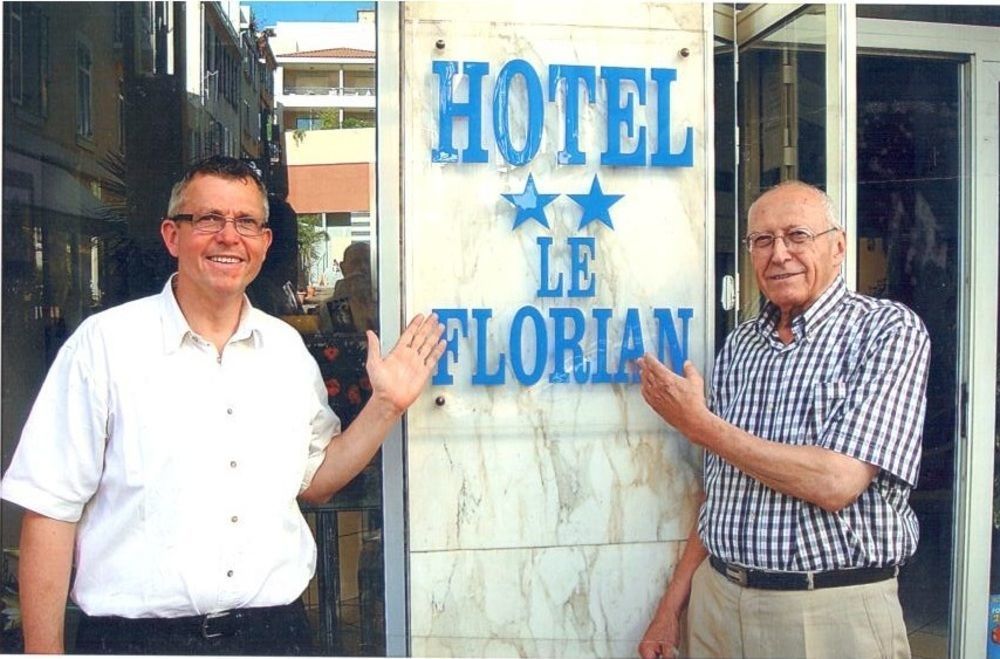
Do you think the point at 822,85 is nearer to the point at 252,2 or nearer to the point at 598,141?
the point at 598,141

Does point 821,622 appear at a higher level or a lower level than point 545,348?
lower

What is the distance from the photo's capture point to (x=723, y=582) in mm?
2609

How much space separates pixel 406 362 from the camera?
2.68 meters

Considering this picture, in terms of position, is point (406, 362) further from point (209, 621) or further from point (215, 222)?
point (209, 621)

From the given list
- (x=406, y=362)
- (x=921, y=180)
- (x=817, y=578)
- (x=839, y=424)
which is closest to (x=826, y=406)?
(x=839, y=424)

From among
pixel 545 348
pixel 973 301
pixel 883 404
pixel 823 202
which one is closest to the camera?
pixel 883 404

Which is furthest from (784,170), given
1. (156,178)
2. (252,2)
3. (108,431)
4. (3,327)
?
(3,327)

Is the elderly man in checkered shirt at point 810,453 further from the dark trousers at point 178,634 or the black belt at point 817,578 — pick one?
the dark trousers at point 178,634

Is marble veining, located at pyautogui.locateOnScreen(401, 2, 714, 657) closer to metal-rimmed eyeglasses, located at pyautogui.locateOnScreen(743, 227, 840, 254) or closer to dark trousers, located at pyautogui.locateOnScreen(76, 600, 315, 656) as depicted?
metal-rimmed eyeglasses, located at pyautogui.locateOnScreen(743, 227, 840, 254)

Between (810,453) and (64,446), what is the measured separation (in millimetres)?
1922

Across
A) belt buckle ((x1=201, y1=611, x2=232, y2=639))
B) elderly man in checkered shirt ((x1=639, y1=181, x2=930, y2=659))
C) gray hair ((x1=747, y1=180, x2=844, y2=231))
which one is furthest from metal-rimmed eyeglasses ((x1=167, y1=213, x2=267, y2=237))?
gray hair ((x1=747, y1=180, x2=844, y2=231))

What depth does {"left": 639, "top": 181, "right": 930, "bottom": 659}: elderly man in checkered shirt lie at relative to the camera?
7.83 ft

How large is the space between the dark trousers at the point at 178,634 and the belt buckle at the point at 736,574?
126 centimetres

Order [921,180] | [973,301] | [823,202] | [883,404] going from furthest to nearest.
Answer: [973,301] → [921,180] → [823,202] → [883,404]
